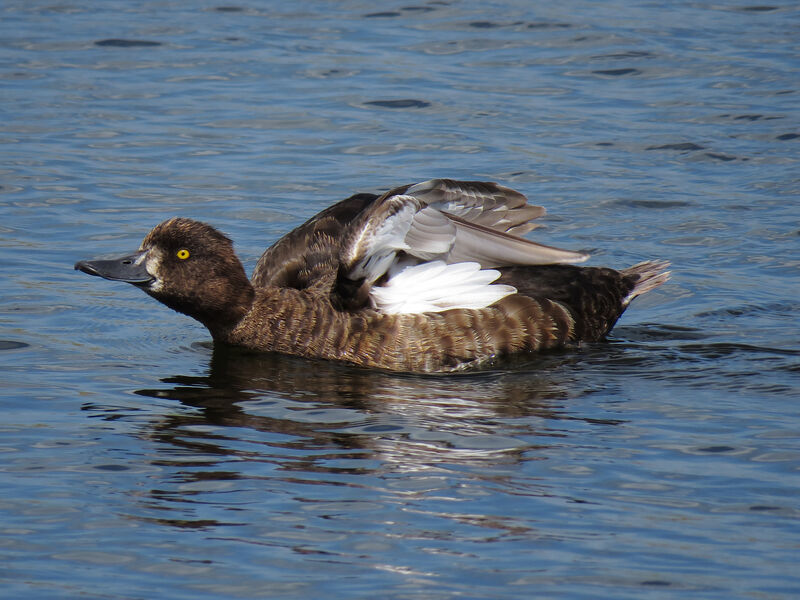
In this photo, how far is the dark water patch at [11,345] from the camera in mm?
8283

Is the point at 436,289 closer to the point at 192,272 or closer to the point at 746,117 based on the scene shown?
the point at 192,272

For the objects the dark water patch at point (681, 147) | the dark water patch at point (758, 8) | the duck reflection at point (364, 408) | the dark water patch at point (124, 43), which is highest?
the dark water patch at point (758, 8)

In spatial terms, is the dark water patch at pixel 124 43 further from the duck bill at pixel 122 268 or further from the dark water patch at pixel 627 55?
the duck bill at pixel 122 268

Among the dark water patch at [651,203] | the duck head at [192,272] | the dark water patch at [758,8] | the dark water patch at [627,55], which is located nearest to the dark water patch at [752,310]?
the dark water patch at [651,203]

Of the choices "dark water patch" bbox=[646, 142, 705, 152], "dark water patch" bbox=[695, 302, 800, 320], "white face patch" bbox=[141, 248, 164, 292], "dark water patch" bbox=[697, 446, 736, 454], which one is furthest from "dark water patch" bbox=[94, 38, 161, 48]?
"dark water patch" bbox=[697, 446, 736, 454]

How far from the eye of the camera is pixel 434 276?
8.25 metres

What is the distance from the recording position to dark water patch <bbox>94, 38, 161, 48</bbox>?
582 inches

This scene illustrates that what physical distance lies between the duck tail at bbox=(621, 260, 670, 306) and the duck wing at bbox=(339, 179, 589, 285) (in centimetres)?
69

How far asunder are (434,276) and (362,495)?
256cm

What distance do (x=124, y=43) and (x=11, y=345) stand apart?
23.6ft

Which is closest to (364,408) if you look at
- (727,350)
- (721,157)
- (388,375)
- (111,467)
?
(388,375)

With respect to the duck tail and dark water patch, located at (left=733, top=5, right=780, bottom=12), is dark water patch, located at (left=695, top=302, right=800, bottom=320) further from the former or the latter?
dark water patch, located at (left=733, top=5, right=780, bottom=12)

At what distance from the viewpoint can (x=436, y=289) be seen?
27.1ft

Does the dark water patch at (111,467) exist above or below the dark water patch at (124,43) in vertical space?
below
